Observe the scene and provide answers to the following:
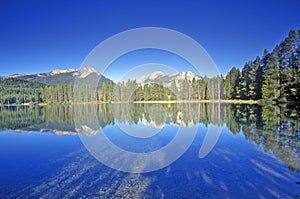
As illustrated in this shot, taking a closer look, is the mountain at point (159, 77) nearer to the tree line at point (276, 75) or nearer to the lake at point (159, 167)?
the lake at point (159, 167)

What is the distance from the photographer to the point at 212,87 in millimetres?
85875

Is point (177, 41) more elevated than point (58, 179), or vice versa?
point (177, 41)

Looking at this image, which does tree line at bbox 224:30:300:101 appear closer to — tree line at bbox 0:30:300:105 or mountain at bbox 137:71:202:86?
tree line at bbox 0:30:300:105

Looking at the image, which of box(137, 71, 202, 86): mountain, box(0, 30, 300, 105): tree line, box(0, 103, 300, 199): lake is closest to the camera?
box(0, 103, 300, 199): lake

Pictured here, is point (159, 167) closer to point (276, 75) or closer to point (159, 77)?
point (159, 77)

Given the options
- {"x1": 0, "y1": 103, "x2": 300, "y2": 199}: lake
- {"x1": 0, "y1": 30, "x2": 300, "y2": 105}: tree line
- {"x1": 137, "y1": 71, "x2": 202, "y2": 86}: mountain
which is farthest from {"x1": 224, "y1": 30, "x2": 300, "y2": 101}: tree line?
{"x1": 0, "y1": 103, "x2": 300, "y2": 199}: lake

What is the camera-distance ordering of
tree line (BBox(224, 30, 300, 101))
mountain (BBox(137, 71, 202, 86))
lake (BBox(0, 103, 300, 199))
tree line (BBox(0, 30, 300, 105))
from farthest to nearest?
tree line (BBox(0, 30, 300, 105)), tree line (BBox(224, 30, 300, 101)), mountain (BBox(137, 71, 202, 86)), lake (BBox(0, 103, 300, 199))

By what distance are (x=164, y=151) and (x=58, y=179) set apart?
603 cm

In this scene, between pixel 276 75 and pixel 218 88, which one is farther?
pixel 218 88

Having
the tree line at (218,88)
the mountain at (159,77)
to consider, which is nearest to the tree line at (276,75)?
the tree line at (218,88)

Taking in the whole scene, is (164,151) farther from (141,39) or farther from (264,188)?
(141,39)

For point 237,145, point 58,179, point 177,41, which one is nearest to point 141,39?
point 177,41

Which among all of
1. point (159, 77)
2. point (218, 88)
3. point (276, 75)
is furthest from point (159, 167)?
point (218, 88)

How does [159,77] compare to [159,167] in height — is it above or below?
above
